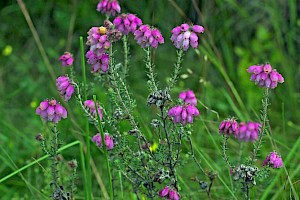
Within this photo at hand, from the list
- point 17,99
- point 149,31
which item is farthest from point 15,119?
point 149,31

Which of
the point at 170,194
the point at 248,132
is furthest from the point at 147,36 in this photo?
the point at 248,132

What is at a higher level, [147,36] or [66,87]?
[147,36]

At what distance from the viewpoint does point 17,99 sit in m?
4.11

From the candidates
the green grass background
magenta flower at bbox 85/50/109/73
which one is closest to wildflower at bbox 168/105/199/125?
magenta flower at bbox 85/50/109/73

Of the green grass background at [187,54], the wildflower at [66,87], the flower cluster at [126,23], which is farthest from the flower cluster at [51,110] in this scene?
the green grass background at [187,54]

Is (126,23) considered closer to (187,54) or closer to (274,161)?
(274,161)

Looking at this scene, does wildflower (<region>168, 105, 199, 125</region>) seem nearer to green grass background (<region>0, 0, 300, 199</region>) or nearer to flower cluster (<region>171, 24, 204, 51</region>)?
flower cluster (<region>171, 24, 204, 51</region>)

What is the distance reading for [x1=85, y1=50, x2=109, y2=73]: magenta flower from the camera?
195cm

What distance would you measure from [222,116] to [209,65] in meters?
0.52

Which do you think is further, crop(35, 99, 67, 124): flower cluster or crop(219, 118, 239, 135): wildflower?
crop(219, 118, 239, 135): wildflower

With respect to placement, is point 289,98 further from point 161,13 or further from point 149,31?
point 149,31

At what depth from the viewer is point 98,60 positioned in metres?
1.96

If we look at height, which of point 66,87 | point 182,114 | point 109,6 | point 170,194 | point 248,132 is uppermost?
point 109,6

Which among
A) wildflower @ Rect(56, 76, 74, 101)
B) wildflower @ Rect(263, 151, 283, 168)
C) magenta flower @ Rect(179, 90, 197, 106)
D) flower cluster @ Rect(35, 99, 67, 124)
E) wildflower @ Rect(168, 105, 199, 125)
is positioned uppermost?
wildflower @ Rect(56, 76, 74, 101)
